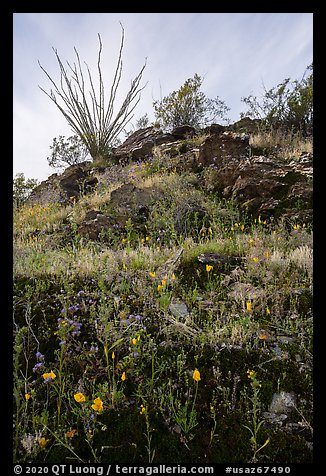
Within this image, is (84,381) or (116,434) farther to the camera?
(84,381)

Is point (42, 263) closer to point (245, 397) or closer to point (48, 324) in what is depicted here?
point (48, 324)

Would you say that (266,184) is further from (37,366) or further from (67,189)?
(37,366)

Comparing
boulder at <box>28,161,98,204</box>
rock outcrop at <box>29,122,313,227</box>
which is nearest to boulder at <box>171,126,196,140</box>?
rock outcrop at <box>29,122,313,227</box>

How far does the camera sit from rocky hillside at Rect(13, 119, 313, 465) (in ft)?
6.27

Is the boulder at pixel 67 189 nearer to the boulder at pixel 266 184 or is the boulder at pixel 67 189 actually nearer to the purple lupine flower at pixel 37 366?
the boulder at pixel 266 184

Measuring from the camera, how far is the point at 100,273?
3562mm

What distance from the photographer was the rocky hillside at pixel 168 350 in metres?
1.91

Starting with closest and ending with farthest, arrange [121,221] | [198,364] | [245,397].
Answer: [245,397]
[198,364]
[121,221]

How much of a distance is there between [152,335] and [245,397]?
3.01ft

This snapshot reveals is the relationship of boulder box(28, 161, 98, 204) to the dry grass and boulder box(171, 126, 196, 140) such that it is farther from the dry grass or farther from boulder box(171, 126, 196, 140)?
the dry grass

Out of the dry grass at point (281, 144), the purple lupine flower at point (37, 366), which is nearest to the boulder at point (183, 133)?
the dry grass at point (281, 144)
